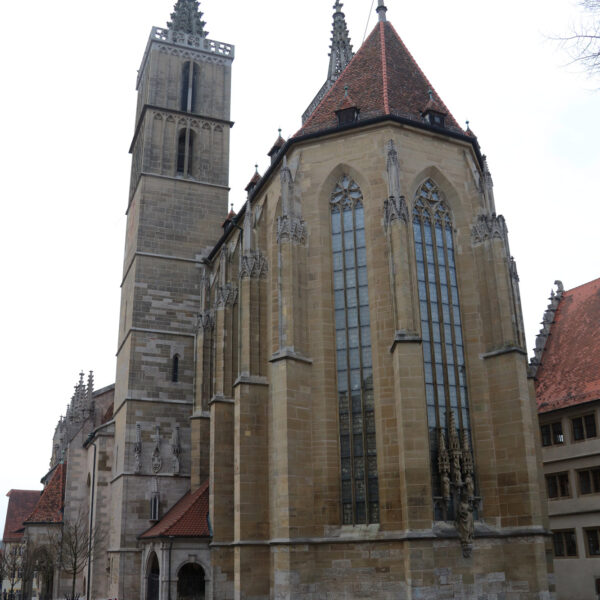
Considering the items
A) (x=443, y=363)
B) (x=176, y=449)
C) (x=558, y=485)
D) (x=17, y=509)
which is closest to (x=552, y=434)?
(x=558, y=485)

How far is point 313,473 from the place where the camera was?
1875 centimetres

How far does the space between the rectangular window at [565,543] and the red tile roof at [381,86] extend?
48.7 ft

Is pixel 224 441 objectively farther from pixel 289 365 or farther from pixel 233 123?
pixel 233 123

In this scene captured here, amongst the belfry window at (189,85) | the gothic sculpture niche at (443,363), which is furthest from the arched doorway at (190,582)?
the belfry window at (189,85)

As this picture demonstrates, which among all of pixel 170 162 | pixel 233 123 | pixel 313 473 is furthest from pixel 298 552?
pixel 233 123

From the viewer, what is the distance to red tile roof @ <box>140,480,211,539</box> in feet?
78.1

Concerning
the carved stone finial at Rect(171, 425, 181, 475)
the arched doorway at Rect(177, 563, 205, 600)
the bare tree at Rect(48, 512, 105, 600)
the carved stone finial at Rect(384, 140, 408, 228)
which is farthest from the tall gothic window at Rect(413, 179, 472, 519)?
the bare tree at Rect(48, 512, 105, 600)

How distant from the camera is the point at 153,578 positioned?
1000 inches

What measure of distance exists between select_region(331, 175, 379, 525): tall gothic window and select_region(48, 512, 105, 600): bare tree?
15.2 meters

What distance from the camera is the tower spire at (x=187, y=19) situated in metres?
37.1

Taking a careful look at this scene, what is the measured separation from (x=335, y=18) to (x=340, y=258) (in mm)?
21022

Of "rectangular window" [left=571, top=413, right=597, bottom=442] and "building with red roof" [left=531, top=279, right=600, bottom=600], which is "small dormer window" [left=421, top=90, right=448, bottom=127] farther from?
"rectangular window" [left=571, top=413, right=597, bottom=442]

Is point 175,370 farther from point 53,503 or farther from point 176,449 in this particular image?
point 53,503

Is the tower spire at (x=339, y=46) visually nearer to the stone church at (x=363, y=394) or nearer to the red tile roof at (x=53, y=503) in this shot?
the stone church at (x=363, y=394)
